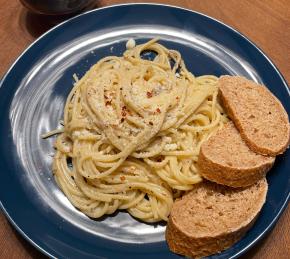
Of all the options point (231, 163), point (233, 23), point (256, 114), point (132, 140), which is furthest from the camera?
point (233, 23)

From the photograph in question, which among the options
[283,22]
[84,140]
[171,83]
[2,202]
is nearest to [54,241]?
[2,202]

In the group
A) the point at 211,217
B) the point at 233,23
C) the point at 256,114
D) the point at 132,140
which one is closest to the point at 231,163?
the point at 211,217

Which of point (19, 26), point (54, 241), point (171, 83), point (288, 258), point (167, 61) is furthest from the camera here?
point (19, 26)

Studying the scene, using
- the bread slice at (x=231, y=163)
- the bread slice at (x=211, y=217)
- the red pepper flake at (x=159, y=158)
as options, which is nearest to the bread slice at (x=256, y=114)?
the bread slice at (x=231, y=163)

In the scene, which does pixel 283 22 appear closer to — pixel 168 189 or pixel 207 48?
pixel 207 48

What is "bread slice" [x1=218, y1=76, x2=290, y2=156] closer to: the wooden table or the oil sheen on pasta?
the oil sheen on pasta

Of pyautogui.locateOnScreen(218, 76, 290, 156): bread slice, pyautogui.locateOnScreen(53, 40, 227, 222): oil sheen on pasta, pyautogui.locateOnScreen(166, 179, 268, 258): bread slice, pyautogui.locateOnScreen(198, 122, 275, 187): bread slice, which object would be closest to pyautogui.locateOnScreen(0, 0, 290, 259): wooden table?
pyautogui.locateOnScreen(218, 76, 290, 156): bread slice

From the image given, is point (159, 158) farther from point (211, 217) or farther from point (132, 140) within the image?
point (211, 217)
